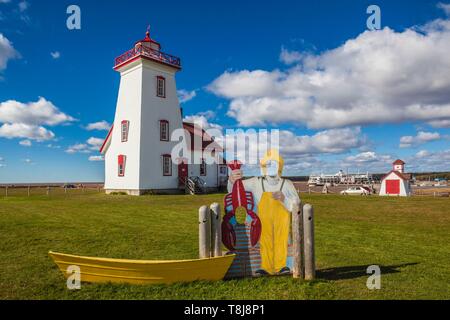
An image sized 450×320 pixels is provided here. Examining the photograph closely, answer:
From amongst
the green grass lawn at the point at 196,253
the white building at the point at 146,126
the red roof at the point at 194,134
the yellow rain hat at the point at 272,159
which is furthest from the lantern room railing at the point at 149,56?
the yellow rain hat at the point at 272,159

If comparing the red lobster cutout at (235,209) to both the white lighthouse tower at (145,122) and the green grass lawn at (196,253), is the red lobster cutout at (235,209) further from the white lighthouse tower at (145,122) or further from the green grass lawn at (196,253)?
the white lighthouse tower at (145,122)

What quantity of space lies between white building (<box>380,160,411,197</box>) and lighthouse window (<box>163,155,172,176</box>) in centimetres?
2275

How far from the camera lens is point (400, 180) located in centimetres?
3284

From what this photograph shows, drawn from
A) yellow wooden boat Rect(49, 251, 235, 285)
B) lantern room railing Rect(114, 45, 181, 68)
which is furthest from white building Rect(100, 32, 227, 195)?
yellow wooden boat Rect(49, 251, 235, 285)

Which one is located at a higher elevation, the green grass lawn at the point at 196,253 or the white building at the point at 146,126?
the white building at the point at 146,126

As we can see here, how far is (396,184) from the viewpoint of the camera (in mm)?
33062

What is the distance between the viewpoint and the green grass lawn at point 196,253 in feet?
17.0

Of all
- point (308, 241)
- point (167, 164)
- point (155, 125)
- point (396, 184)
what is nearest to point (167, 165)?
point (167, 164)

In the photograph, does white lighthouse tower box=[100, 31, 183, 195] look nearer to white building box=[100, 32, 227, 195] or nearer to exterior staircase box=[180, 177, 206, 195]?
white building box=[100, 32, 227, 195]

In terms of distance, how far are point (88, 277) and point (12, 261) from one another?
258cm

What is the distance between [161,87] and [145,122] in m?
3.75

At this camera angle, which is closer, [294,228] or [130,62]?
[294,228]
